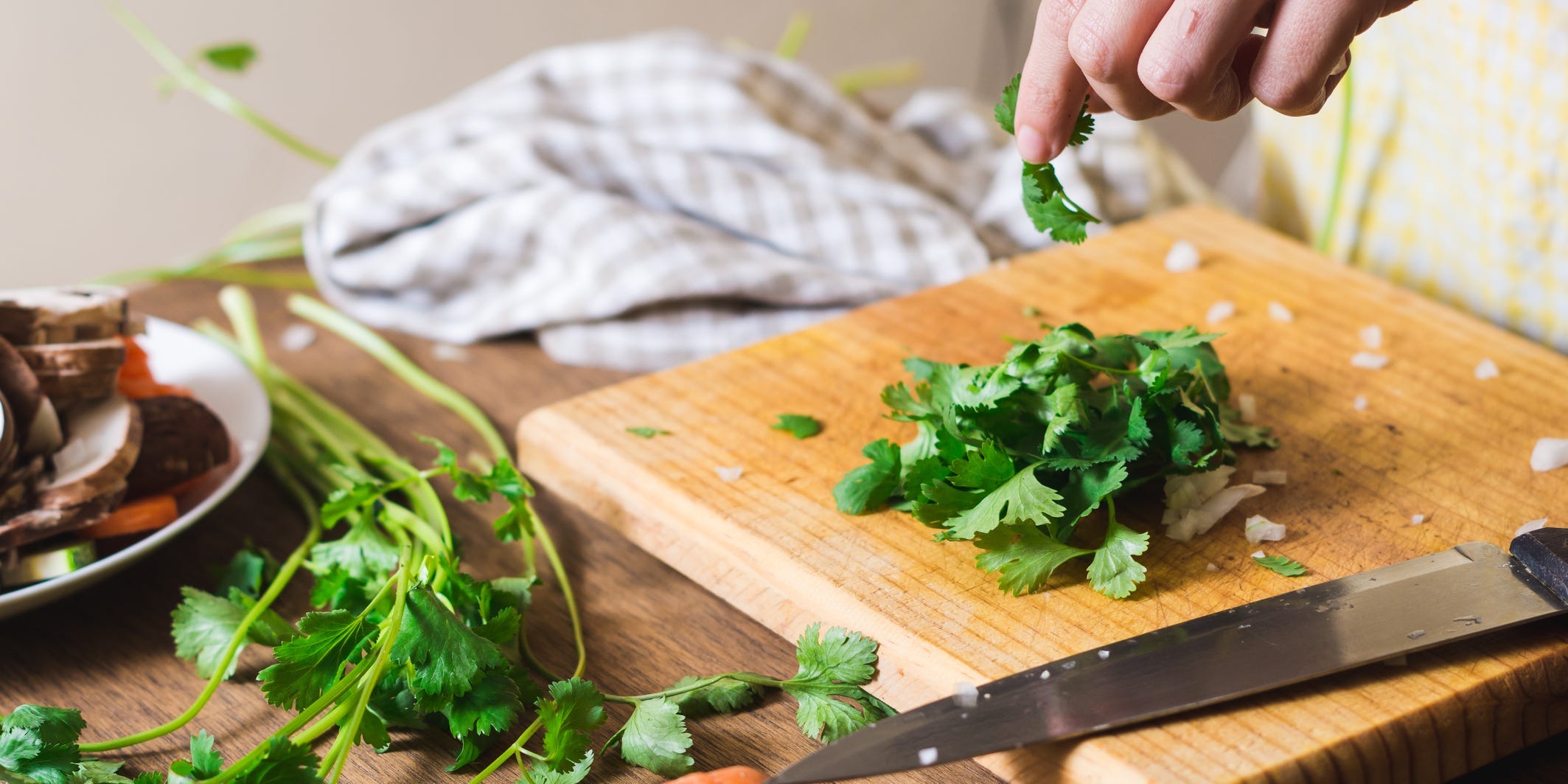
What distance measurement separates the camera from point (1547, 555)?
0.88 metres

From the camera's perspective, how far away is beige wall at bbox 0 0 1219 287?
259 cm

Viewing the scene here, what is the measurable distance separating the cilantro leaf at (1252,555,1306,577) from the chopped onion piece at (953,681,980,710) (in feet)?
1.01

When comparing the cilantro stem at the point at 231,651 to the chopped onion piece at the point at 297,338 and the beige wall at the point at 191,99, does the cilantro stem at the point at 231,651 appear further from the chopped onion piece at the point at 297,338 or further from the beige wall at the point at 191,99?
the beige wall at the point at 191,99

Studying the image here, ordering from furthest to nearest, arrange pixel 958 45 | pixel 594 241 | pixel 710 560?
1. pixel 958 45
2. pixel 594 241
3. pixel 710 560

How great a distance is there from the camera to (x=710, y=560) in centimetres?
108

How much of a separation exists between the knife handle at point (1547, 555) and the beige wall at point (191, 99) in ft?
9.25

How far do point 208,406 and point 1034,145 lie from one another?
87 cm

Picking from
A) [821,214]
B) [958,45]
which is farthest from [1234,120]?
[821,214]

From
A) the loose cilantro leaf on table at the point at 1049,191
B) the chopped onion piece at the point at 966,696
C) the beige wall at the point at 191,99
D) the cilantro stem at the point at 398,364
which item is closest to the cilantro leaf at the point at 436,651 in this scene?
the chopped onion piece at the point at 966,696

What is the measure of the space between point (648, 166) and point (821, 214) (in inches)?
10.2

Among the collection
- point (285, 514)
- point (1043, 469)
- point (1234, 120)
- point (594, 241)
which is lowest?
point (1234, 120)

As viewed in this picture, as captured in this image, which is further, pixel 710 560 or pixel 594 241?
pixel 594 241

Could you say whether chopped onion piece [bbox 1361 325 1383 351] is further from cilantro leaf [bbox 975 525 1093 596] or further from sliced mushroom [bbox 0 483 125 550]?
sliced mushroom [bbox 0 483 125 550]

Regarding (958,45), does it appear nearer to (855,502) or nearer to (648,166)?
(648,166)
